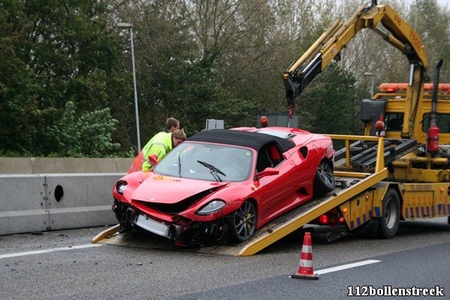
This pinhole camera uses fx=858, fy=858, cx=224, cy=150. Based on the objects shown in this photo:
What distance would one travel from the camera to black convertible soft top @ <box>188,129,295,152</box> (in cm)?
1223

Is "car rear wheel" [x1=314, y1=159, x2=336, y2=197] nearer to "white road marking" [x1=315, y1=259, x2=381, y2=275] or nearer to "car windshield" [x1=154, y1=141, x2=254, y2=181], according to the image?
"car windshield" [x1=154, y1=141, x2=254, y2=181]

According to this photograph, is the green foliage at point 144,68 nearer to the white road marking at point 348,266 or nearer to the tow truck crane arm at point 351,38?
the tow truck crane arm at point 351,38

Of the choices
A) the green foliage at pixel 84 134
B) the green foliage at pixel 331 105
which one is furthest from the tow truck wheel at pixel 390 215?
the green foliage at pixel 331 105


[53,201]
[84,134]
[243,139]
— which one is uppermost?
[243,139]

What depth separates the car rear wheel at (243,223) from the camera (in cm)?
1080

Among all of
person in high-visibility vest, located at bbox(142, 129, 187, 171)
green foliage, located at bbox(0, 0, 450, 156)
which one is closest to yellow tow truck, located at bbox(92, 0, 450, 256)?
person in high-visibility vest, located at bbox(142, 129, 187, 171)

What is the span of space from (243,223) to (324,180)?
224cm

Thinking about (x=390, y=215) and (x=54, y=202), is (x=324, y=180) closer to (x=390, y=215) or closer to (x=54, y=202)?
(x=390, y=215)

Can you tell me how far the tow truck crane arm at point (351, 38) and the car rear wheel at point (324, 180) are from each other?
2.02 meters

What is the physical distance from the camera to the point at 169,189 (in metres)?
11.0

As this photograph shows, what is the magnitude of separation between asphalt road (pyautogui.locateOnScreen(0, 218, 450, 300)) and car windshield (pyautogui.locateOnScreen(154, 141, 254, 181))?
3.67 feet

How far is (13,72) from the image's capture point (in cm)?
3934

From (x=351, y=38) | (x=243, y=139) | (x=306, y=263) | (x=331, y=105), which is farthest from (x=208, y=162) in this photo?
(x=331, y=105)

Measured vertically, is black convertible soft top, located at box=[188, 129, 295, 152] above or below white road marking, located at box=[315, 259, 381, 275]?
above
